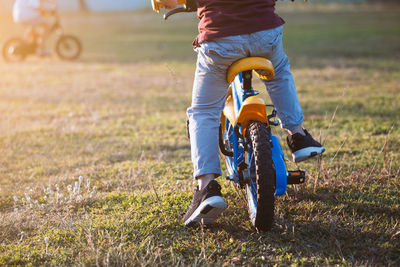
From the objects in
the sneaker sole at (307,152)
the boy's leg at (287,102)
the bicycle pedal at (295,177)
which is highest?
the boy's leg at (287,102)

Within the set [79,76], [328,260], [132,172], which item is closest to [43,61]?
[79,76]

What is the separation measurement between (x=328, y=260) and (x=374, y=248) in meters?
0.31

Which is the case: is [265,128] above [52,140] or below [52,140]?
above

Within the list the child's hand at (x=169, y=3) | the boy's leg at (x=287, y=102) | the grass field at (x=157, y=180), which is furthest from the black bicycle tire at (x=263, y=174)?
the child's hand at (x=169, y=3)

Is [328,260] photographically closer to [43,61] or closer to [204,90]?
[204,90]

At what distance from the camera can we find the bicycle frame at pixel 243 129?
101 inches

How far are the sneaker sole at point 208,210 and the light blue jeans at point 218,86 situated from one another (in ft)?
0.61

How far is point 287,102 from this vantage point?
9.14ft

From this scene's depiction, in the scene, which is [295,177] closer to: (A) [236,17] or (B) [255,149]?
(B) [255,149]

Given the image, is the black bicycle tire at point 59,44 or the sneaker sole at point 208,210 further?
the black bicycle tire at point 59,44

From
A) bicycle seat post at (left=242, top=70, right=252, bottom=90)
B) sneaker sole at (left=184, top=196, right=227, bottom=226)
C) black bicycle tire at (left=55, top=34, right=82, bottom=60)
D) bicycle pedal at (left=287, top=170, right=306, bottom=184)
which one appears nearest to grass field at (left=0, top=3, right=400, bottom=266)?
sneaker sole at (left=184, top=196, right=227, bottom=226)

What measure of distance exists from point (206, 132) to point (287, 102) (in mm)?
587

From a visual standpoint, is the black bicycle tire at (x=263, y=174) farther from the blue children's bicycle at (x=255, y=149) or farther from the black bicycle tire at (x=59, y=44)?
the black bicycle tire at (x=59, y=44)

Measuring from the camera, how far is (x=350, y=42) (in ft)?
42.8
